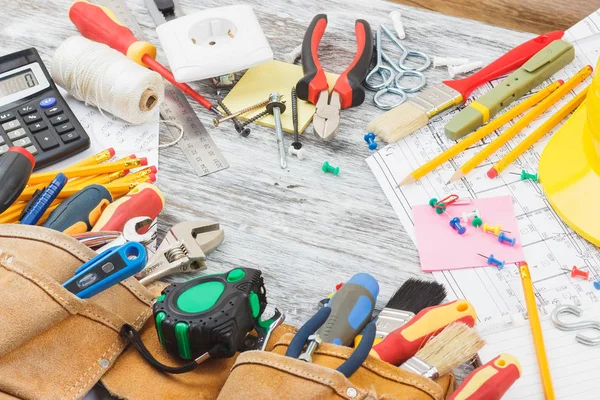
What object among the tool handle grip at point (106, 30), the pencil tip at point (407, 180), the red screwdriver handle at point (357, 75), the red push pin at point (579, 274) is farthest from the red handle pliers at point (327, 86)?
the red push pin at point (579, 274)

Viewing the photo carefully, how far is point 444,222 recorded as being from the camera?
2.98 feet

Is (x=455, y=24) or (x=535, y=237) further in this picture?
(x=455, y=24)

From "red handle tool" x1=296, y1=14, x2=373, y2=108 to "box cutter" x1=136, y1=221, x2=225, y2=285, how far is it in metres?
0.24

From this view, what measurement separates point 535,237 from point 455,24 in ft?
1.29

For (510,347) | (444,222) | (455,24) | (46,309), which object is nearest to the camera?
(46,309)

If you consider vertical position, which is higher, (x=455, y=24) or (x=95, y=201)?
(x=455, y=24)

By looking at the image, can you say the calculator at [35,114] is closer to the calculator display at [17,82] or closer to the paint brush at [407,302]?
the calculator display at [17,82]

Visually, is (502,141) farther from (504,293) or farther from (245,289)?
(245,289)

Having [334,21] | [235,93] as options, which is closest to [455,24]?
[334,21]

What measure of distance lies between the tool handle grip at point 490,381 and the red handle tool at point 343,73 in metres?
0.45

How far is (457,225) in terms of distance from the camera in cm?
90

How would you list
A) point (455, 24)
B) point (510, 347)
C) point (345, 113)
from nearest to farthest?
point (510, 347) → point (345, 113) → point (455, 24)

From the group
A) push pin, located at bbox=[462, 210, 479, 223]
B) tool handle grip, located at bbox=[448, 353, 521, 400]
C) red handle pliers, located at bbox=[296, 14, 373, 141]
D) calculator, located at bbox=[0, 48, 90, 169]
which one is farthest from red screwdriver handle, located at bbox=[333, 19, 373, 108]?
tool handle grip, located at bbox=[448, 353, 521, 400]

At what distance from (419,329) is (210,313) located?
19 cm
